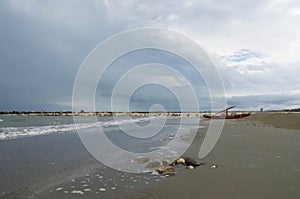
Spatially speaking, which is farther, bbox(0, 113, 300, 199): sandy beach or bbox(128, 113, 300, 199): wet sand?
bbox(0, 113, 300, 199): sandy beach

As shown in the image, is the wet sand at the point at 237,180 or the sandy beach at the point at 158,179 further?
the sandy beach at the point at 158,179

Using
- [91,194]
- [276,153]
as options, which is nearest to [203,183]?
[91,194]

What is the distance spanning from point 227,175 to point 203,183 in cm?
104

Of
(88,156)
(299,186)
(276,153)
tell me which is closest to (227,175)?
(299,186)

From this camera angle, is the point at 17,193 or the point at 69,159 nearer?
the point at 17,193

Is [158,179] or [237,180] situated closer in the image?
[237,180]

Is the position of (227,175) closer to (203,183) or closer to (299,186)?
(203,183)

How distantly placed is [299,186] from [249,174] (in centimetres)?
136

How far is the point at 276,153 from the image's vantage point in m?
10.1

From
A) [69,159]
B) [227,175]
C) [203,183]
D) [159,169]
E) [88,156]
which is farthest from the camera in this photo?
[88,156]

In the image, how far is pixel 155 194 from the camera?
222 inches

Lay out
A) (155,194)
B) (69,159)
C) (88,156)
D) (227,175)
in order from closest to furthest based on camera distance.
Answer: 1. (155,194)
2. (227,175)
3. (69,159)
4. (88,156)

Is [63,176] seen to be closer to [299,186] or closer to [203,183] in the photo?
[203,183]

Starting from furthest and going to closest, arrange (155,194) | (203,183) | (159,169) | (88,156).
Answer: (88,156), (159,169), (203,183), (155,194)
